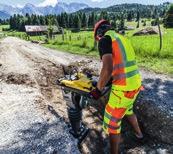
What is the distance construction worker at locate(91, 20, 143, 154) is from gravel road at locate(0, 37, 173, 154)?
937 millimetres

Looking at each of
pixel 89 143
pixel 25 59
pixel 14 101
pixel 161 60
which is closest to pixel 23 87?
pixel 14 101

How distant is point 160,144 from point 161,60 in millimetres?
6862

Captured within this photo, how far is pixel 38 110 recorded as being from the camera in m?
6.36

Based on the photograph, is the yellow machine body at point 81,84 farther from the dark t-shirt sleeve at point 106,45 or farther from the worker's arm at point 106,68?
the dark t-shirt sleeve at point 106,45

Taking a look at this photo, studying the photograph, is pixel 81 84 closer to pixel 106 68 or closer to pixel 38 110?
pixel 106 68

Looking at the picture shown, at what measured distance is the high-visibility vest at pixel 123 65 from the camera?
4332mm

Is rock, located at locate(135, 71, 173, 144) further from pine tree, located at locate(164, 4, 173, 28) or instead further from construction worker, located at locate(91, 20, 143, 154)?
pine tree, located at locate(164, 4, 173, 28)

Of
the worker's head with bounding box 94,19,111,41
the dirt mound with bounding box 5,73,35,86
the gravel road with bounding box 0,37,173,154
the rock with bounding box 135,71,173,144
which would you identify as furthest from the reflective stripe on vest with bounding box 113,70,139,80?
the dirt mound with bounding box 5,73,35,86

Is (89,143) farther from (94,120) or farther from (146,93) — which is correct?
(146,93)

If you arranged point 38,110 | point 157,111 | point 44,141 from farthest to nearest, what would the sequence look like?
point 157,111 < point 38,110 < point 44,141

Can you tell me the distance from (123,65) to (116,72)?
0.14 m

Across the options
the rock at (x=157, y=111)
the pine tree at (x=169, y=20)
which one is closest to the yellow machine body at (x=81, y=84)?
the rock at (x=157, y=111)

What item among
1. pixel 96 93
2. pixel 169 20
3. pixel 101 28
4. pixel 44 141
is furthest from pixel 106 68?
pixel 169 20

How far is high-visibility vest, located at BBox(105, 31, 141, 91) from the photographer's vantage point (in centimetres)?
433
